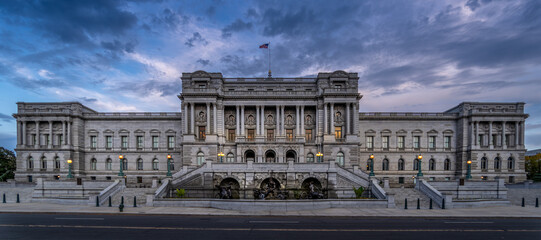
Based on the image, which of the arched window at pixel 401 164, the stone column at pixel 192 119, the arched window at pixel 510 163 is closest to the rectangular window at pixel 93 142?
the stone column at pixel 192 119

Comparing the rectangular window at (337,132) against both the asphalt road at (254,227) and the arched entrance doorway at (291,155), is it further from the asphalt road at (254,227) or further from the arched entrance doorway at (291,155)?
the asphalt road at (254,227)

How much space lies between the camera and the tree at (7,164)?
170 feet

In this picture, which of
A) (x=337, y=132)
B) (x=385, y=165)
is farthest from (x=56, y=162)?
(x=385, y=165)

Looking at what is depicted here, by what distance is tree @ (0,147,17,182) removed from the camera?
170ft

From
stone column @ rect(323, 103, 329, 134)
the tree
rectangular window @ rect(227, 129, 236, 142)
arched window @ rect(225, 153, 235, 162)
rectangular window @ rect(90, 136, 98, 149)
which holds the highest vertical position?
stone column @ rect(323, 103, 329, 134)

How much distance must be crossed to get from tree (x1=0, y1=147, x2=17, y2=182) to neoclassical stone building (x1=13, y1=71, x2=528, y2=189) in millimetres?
4190

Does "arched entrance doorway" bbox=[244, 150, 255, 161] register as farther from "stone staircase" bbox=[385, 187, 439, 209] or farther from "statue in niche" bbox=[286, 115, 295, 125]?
"stone staircase" bbox=[385, 187, 439, 209]

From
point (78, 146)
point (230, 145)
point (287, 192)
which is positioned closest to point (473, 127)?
point (287, 192)

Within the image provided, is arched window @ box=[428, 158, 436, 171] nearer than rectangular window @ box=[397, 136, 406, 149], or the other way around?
arched window @ box=[428, 158, 436, 171]

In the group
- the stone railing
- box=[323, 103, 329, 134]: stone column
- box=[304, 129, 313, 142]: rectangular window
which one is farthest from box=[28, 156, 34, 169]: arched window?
box=[323, 103, 329, 134]: stone column

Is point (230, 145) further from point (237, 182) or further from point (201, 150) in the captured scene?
point (237, 182)

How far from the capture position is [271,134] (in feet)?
168

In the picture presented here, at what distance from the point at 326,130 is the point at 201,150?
2191 centimetres

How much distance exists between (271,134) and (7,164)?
2030 inches
